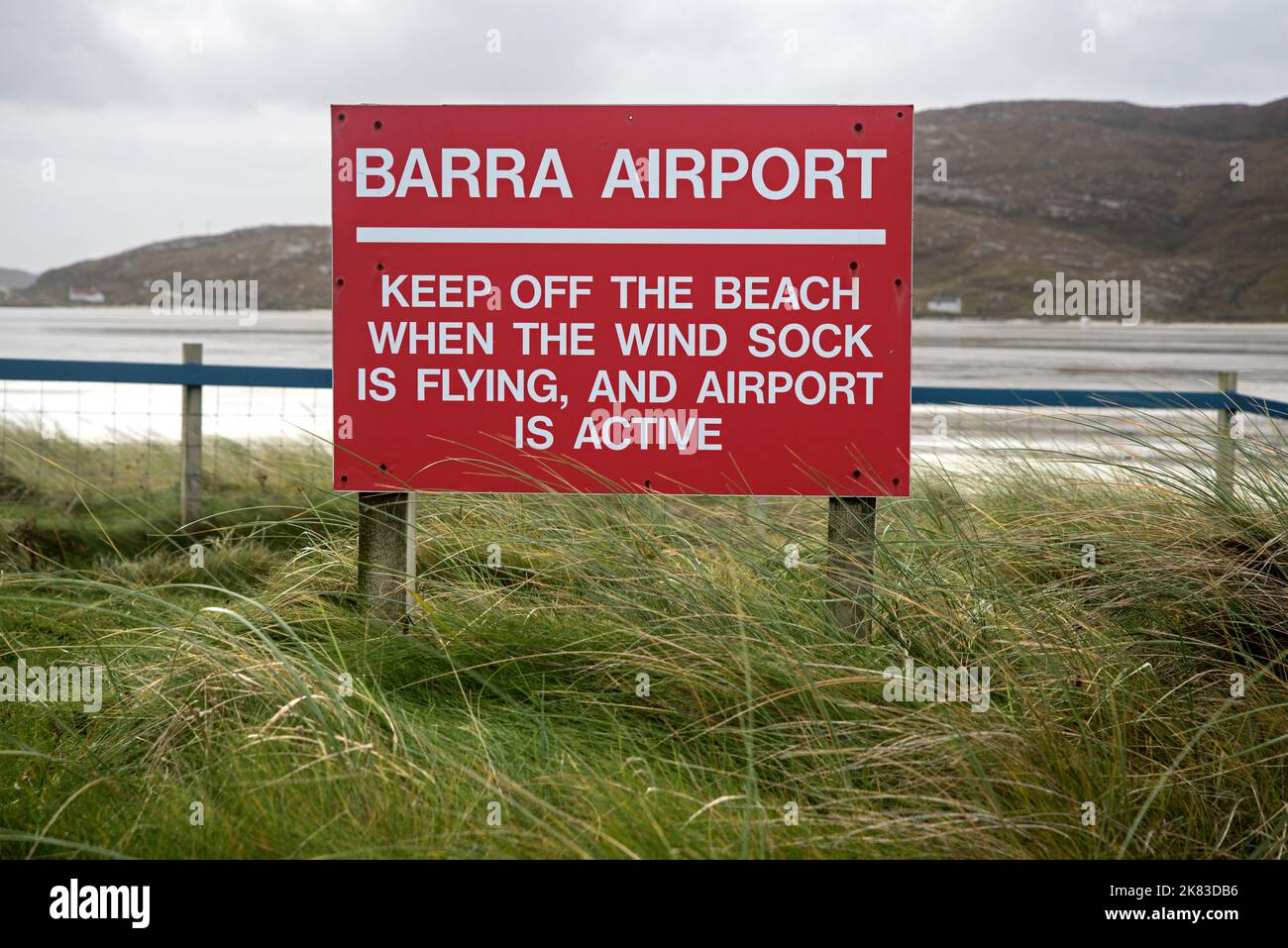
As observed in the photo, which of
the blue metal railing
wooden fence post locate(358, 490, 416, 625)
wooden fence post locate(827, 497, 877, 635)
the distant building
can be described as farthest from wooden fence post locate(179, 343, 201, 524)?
the distant building

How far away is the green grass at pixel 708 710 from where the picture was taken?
111 inches

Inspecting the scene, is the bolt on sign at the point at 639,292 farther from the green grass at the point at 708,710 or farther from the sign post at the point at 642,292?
Result: the green grass at the point at 708,710

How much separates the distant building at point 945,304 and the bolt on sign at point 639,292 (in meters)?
106

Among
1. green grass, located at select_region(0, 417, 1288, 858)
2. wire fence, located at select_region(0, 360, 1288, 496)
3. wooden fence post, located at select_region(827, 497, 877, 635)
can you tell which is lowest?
green grass, located at select_region(0, 417, 1288, 858)

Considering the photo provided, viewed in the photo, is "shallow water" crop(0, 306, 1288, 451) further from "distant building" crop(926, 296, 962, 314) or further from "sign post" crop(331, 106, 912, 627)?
"distant building" crop(926, 296, 962, 314)

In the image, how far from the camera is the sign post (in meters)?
4.36

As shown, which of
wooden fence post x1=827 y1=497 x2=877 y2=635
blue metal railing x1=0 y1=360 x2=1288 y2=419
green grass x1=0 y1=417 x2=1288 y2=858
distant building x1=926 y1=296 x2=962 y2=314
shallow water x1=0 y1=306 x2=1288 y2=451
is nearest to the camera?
green grass x1=0 y1=417 x2=1288 y2=858

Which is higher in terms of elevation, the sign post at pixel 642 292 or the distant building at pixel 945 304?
the distant building at pixel 945 304

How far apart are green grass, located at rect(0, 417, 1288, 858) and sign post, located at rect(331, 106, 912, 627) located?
0.33 metres

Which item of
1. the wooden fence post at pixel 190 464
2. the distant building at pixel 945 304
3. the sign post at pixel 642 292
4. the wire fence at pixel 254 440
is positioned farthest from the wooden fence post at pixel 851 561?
the distant building at pixel 945 304

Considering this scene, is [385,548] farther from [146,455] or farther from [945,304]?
[945,304]

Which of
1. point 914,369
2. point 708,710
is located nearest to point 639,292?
point 708,710

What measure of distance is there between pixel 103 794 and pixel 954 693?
238 cm
